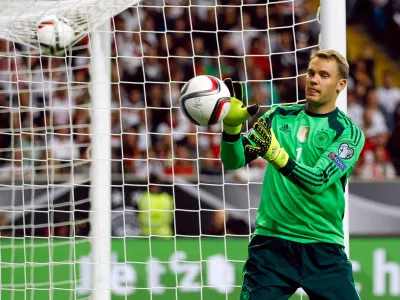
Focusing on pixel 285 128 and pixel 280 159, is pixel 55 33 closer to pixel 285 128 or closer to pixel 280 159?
pixel 285 128

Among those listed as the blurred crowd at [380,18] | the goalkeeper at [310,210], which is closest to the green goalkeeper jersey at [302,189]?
the goalkeeper at [310,210]

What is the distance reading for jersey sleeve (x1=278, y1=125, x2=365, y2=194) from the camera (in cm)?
380

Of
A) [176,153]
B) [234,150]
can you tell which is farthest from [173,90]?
[234,150]

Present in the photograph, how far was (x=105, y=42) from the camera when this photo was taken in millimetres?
5914

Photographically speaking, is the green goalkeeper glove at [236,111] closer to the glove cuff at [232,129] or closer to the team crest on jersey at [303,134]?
the glove cuff at [232,129]

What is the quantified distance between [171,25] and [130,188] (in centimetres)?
249

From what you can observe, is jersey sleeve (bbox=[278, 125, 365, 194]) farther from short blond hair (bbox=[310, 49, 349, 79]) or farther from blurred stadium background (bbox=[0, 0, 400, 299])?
blurred stadium background (bbox=[0, 0, 400, 299])

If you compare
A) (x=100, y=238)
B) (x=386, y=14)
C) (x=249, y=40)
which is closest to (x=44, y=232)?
(x=100, y=238)

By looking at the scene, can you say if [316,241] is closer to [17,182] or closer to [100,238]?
[100,238]

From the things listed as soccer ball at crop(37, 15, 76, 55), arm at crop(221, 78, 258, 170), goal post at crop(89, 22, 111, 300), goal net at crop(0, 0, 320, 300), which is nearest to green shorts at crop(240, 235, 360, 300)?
arm at crop(221, 78, 258, 170)

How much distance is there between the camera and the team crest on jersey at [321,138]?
4.05 meters

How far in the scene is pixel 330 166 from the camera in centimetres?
389

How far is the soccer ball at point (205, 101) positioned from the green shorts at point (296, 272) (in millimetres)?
719

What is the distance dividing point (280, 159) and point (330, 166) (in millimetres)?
273
